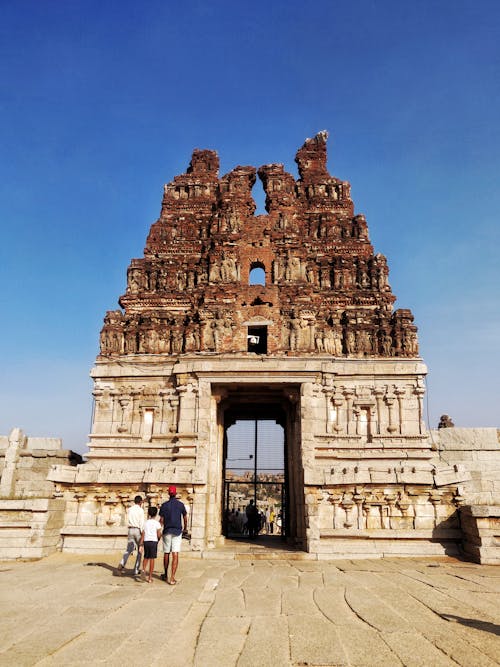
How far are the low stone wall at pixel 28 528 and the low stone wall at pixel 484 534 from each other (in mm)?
11551

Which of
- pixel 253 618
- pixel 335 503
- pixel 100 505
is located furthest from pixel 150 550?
pixel 335 503

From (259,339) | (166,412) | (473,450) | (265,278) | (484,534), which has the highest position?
(265,278)

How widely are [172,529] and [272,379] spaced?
742 centimetres

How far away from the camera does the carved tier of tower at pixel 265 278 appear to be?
18.7 metres

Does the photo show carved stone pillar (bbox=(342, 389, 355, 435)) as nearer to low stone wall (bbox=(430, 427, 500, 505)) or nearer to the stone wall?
low stone wall (bbox=(430, 427, 500, 505))

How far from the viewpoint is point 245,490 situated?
38438mm

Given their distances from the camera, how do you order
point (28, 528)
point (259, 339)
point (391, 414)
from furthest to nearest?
point (259, 339) → point (391, 414) → point (28, 528)

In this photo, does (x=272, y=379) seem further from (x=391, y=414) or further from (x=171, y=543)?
(x=171, y=543)

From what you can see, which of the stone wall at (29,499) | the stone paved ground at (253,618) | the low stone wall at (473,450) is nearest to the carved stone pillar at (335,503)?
the stone paved ground at (253,618)

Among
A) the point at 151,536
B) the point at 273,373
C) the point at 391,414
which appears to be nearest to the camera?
the point at 151,536

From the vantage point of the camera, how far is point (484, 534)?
1292 centimetres

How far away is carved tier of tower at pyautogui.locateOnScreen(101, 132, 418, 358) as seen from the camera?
61.3ft

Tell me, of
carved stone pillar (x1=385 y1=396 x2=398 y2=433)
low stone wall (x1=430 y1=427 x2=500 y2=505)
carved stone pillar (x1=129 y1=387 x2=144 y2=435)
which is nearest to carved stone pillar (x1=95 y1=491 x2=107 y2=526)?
carved stone pillar (x1=129 y1=387 x2=144 y2=435)

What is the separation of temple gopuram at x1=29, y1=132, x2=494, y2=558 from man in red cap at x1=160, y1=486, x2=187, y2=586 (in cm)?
462
